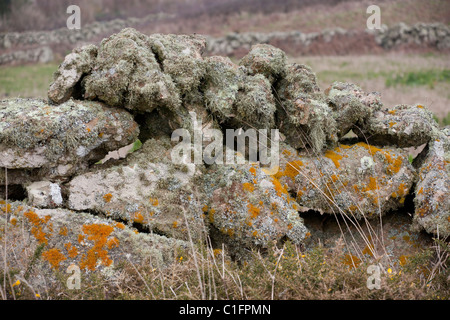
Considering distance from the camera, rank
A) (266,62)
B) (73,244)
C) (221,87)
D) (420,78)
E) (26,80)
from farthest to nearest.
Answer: (26,80)
(420,78)
(266,62)
(221,87)
(73,244)

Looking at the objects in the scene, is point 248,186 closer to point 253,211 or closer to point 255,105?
point 253,211

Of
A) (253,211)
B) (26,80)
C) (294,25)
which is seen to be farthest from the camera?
(294,25)

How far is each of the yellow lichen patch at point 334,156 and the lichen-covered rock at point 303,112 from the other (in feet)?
0.38

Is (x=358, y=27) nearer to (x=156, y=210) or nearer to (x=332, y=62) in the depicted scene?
(x=332, y=62)

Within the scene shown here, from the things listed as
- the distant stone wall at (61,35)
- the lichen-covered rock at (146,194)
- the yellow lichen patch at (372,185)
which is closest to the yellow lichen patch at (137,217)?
the lichen-covered rock at (146,194)

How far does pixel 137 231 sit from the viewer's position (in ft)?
15.1

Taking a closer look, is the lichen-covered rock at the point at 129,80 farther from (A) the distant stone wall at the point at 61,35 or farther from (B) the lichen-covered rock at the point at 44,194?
(A) the distant stone wall at the point at 61,35

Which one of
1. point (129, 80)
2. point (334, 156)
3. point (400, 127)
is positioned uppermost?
point (129, 80)

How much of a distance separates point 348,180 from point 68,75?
148 inches

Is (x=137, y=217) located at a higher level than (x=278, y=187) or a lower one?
lower

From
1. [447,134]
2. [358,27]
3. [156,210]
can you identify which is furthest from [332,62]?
[156,210]

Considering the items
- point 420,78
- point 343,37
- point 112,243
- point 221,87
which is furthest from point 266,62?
point 343,37

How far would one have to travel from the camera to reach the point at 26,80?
20.2 m
